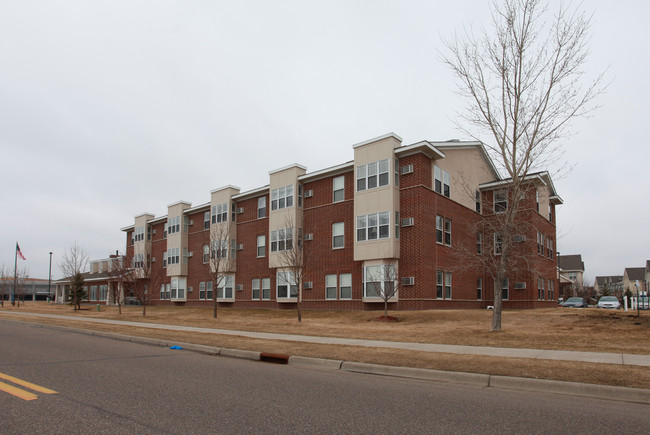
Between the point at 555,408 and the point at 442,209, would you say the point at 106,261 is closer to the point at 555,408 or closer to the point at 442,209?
the point at 442,209

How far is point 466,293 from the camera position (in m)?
31.1

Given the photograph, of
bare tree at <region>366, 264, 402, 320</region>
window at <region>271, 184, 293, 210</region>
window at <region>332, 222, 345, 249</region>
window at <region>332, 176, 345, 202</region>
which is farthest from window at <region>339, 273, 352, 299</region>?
window at <region>271, 184, 293, 210</region>

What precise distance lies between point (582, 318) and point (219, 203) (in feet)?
93.8

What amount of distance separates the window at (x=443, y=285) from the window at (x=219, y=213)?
61.0 ft

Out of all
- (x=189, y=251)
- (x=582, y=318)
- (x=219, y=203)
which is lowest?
(x=582, y=318)

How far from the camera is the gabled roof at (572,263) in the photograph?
91.2 m

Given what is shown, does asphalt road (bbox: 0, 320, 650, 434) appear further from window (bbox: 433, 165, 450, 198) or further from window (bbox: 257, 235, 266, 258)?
window (bbox: 257, 235, 266, 258)

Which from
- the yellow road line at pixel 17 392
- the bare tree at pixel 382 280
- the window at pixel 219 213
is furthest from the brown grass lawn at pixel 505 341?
the window at pixel 219 213

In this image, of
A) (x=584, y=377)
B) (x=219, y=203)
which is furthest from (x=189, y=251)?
(x=584, y=377)

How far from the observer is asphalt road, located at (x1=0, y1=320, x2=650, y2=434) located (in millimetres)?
5477

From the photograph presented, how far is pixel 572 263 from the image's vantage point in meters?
92.4

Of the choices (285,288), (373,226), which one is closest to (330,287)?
(285,288)

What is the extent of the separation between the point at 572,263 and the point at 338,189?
254 feet

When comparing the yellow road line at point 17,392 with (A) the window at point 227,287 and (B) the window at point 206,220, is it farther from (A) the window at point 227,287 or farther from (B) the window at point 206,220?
(B) the window at point 206,220
